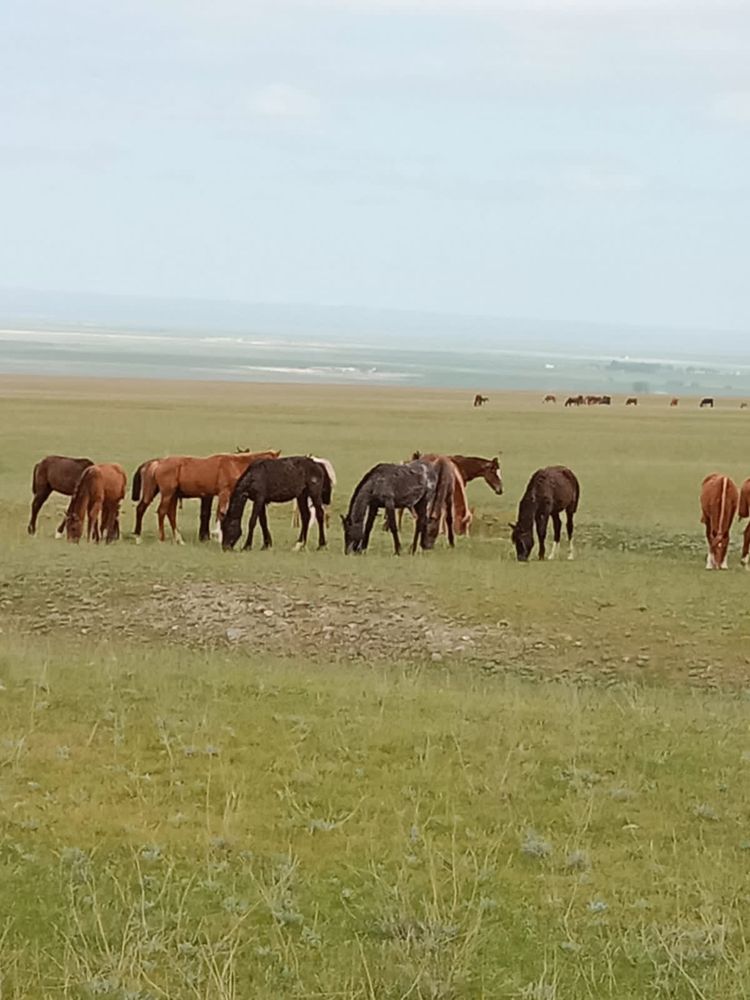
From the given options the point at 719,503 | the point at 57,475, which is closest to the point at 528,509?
the point at 719,503

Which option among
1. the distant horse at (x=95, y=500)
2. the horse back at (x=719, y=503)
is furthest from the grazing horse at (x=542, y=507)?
the distant horse at (x=95, y=500)

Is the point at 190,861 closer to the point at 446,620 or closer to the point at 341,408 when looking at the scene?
the point at 446,620

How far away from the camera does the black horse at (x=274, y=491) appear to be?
19.8 metres

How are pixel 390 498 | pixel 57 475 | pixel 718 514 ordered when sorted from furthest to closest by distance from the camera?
pixel 57 475, pixel 390 498, pixel 718 514

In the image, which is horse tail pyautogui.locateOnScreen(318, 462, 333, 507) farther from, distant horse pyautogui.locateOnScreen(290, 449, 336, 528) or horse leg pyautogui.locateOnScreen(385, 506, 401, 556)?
horse leg pyautogui.locateOnScreen(385, 506, 401, 556)

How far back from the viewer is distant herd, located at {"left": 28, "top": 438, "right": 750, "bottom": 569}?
19641 mm

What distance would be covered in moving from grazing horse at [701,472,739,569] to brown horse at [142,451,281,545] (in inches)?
262

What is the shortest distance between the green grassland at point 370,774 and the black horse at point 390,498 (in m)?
0.42

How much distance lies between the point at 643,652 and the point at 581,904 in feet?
25.2

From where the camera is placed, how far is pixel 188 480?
832 inches

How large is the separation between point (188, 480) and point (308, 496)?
1991mm

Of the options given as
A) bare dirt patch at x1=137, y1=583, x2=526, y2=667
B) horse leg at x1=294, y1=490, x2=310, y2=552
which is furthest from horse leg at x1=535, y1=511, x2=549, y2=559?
bare dirt patch at x1=137, y1=583, x2=526, y2=667

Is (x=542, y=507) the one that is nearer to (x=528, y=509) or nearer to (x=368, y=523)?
(x=528, y=509)

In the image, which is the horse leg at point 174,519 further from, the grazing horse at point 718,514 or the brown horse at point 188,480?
the grazing horse at point 718,514
